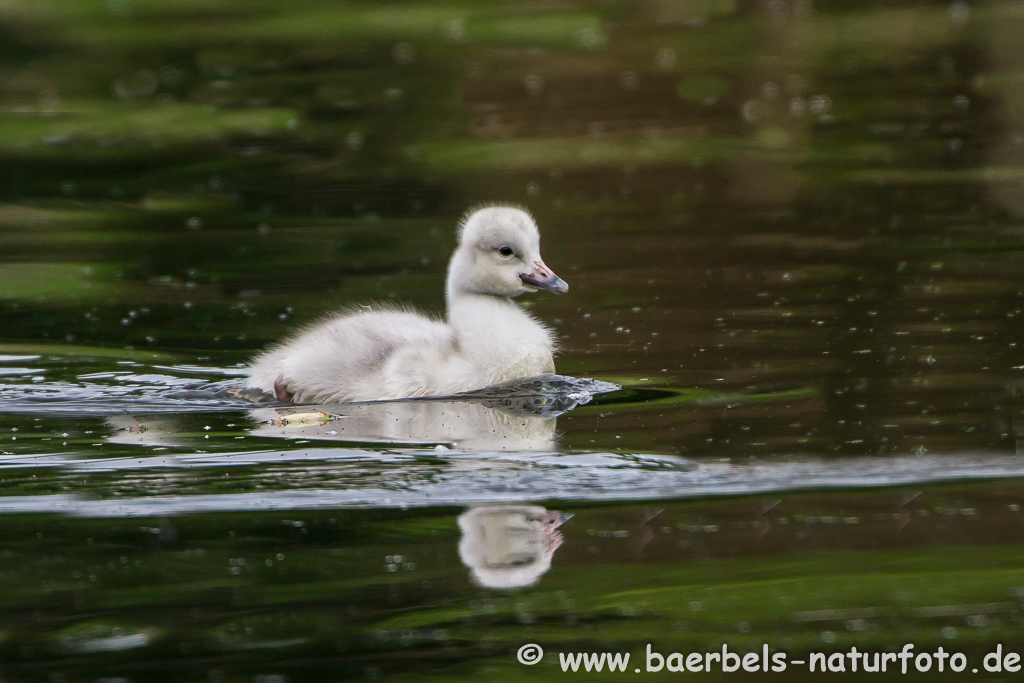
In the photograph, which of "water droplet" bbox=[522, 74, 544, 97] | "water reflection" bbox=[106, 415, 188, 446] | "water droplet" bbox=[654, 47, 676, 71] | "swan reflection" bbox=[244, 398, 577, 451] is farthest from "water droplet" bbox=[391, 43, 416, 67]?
"water reflection" bbox=[106, 415, 188, 446]

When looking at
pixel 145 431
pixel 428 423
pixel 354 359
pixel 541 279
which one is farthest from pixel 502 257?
pixel 145 431

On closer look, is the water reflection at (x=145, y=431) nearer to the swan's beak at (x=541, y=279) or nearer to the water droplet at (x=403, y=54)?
the swan's beak at (x=541, y=279)

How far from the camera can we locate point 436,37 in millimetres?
18594

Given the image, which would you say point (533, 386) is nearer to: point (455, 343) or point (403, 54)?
point (455, 343)

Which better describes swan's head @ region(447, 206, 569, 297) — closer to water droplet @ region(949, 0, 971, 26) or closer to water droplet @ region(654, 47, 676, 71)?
water droplet @ region(654, 47, 676, 71)

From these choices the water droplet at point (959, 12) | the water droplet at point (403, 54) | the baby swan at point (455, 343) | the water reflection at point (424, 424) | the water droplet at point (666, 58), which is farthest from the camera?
the water droplet at point (959, 12)

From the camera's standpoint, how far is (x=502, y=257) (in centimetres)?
685

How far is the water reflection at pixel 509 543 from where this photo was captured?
442 cm

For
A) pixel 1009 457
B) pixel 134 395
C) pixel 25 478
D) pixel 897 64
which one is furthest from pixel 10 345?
pixel 897 64

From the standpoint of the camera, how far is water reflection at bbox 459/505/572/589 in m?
4.42

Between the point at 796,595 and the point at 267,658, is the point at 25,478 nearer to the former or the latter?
the point at 267,658

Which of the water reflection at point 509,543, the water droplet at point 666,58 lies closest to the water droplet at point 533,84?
the water droplet at point 666,58

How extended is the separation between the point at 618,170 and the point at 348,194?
6.63 feet

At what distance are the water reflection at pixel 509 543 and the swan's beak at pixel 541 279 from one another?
196 cm
